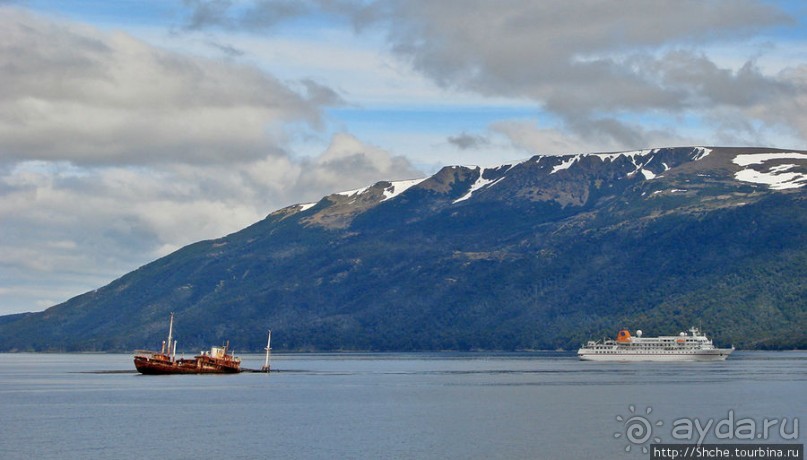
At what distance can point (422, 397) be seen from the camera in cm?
15562

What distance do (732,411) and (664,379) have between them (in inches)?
2865

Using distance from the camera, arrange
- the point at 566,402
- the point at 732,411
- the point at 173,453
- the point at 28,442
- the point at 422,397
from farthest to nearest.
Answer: the point at 422,397 < the point at 566,402 < the point at 732,411 < the point at 28,442 < the point at 173,453

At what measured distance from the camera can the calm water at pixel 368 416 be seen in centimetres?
9775

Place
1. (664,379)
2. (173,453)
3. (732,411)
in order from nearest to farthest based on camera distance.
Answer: (173,453), (732,411), (664,379)

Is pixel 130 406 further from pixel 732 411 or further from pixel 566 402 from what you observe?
pixel 732 411

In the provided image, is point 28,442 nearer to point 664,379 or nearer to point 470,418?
point 470,418

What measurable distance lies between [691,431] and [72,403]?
264ft

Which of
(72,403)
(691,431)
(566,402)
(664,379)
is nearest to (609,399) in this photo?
(566,402)

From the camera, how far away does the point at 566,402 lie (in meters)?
142

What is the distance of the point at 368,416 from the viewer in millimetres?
126938

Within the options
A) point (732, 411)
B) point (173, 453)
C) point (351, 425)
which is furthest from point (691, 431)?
point (173, 453)

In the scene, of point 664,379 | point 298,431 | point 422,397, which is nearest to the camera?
point 298,431

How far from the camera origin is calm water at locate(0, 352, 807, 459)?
97.8m

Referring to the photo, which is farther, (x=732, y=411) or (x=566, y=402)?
(x=566, y=402)
